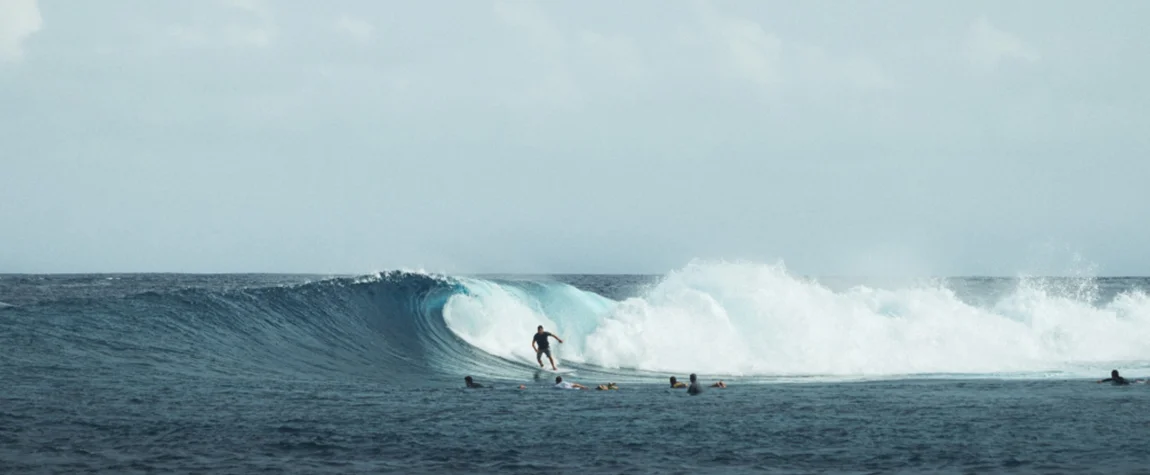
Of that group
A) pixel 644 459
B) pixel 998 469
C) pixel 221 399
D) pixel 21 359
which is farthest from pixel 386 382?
pixel 998 469

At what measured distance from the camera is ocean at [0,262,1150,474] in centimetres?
1234

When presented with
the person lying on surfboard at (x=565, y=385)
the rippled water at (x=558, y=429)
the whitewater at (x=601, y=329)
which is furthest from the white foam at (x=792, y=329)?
the rippled water at (x=558, y=429)

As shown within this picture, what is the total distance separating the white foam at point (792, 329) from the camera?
25953mm

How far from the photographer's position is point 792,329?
2766 centimetres

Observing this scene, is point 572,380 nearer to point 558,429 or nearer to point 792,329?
point 558,429

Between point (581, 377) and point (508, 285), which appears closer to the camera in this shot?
point (581, 377)

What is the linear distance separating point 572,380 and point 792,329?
8.09 m

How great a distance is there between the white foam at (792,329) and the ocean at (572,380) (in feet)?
0.27

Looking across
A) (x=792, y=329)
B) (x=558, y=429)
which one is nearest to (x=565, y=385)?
(x=558, y=429)

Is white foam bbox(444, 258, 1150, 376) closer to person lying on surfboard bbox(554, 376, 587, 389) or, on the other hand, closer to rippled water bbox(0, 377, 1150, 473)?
person lying on surfboard bbox(554, 376, 587, 389)

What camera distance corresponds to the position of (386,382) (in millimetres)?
20328

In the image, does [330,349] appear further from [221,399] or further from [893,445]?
[893,445]

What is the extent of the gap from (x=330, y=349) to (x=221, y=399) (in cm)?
833

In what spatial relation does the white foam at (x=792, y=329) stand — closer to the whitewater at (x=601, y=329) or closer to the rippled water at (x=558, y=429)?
the whitewater at (x=601, y=329)
